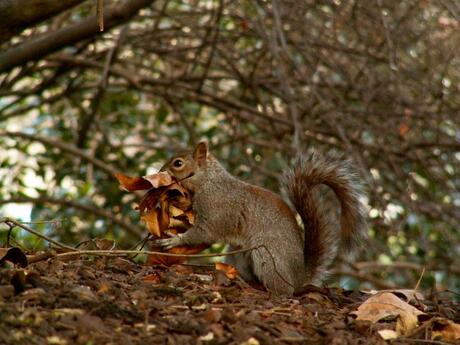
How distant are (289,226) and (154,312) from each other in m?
1.38

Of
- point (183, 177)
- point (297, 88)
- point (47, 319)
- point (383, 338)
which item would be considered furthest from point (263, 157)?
point (47, 319)

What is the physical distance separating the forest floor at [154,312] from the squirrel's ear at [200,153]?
0.95 m

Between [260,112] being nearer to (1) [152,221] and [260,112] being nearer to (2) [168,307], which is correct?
(1) [152,221]

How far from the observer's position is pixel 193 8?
6.29 metres

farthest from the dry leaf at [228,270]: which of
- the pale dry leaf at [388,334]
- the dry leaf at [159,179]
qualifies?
the pale dry leaf at [388,334]

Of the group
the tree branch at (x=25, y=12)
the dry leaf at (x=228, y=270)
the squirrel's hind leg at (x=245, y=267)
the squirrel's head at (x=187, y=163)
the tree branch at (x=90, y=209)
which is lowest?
the tree branch at (x=90, y=209)

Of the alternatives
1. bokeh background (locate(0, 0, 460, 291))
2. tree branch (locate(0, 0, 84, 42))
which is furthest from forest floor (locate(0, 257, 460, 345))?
bokeh background (locate(0, 0, 460, 291))

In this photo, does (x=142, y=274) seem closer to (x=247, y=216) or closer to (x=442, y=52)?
(x=247, y=216)

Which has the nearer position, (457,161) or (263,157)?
(457,161)

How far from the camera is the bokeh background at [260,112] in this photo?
213 inches

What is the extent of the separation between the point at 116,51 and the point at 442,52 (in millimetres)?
2149

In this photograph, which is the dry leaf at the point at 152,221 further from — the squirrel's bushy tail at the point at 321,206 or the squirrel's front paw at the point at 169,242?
the squirrel's bushy tail at the point at 321,206

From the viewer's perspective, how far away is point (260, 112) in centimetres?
557

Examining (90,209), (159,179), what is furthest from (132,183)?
(90,209)
